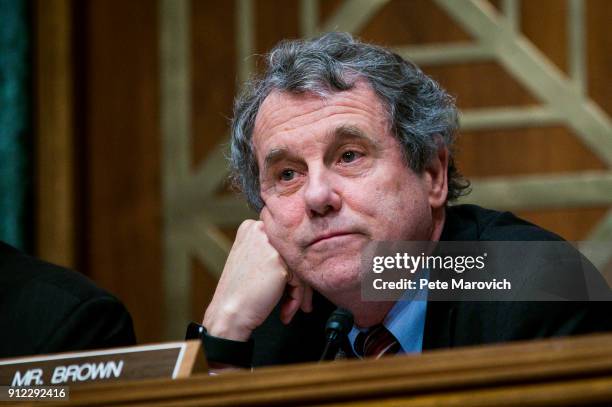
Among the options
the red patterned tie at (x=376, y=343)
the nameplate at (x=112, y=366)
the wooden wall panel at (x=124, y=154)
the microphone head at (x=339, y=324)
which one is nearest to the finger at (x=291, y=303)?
the red patterned tie at (x=376, y=343)

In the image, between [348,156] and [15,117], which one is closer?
[348,156]

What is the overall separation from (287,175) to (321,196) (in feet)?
0.63

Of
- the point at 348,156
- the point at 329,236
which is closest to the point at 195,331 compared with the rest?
the point at 329,236

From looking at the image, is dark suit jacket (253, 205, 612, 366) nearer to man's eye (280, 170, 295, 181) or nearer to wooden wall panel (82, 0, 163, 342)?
man's eye (280, 170, 295, 181)

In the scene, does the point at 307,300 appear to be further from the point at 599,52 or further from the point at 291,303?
the point at 599,52

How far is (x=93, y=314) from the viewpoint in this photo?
221 centimetres

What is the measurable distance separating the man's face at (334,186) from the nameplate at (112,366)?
0.55 meters

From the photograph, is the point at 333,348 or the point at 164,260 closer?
the point at 333,348

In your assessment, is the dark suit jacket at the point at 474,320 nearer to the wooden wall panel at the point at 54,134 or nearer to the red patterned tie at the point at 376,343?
the red patterned tie at the point at 376,343

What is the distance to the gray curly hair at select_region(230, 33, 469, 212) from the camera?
230 cm

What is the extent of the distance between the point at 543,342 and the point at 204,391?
1.47 ft

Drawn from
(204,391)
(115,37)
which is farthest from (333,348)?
(115,37)

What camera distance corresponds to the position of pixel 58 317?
2.21 metres

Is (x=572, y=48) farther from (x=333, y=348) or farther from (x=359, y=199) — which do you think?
(x=333, y=348)
